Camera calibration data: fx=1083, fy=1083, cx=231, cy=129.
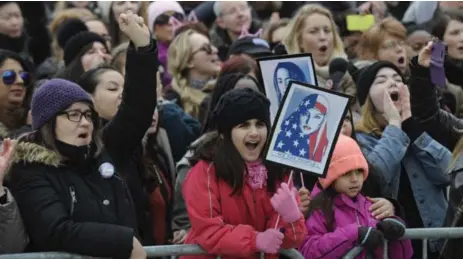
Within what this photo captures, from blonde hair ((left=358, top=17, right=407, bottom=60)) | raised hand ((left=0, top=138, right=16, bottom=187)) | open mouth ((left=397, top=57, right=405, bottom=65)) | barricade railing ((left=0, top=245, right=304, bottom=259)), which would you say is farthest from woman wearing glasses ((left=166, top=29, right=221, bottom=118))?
raised hand ((left=0, top=138, right=16, bottom=187))

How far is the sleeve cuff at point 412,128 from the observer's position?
7238mm

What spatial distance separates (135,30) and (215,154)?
0.84 m

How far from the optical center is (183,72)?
345 inches

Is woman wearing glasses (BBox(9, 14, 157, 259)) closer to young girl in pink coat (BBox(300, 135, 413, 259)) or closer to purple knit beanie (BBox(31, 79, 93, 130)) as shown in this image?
purple knit beanie (BBox(31, 79, 93, 130))

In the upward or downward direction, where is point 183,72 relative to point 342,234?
upward

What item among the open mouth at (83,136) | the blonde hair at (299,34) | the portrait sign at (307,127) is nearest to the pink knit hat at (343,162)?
the portrait sign at (307,127)

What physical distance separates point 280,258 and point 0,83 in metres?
2.29

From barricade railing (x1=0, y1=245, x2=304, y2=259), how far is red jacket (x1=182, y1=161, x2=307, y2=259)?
54 mm

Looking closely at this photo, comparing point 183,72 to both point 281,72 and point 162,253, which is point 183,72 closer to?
point 281,72

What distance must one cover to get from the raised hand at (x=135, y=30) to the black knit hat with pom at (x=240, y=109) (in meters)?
0.57

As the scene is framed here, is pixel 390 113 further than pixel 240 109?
Yes

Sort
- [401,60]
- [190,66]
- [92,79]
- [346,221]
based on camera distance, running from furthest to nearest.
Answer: [190,66], [401,60], [92,79], [346,221]

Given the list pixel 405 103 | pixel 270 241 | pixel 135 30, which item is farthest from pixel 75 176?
pixel 405 103

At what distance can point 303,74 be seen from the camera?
7035 millimetres
